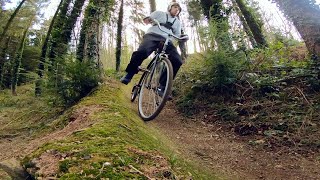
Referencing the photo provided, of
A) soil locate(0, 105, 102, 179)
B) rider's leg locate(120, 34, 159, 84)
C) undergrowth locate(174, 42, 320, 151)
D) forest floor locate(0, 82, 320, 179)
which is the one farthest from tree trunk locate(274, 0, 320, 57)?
soil locate(0, 105, 102, 179)

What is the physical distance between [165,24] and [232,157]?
2.72m

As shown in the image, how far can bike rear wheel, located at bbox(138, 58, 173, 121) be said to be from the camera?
174 inches

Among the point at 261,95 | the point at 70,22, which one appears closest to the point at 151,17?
the point at 261,95

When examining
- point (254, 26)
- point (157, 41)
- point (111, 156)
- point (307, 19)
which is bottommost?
point (111, 156)

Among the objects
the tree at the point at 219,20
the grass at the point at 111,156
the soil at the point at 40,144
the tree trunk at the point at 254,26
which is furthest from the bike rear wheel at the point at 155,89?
the tree trunk at the point at 254,26

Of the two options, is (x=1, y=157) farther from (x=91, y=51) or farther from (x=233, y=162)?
(x=91, y=51)

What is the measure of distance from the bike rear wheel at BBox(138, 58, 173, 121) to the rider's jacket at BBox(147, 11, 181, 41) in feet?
2.08

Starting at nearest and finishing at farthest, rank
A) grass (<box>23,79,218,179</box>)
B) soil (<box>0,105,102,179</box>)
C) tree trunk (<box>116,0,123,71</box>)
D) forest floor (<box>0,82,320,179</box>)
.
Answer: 1. grass (<box>23,79,218,179</box>)
2. soil (<box>0,105,102,179</box>)
3. forest floor (<box>0,82,320,179</box>)
4. tree trunk (<box>116,0,123,71</box>)

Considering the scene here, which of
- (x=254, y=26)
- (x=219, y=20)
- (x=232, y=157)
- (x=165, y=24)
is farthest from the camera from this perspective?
(x=254, y=26)

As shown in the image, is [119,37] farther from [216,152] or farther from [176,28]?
[216,152]

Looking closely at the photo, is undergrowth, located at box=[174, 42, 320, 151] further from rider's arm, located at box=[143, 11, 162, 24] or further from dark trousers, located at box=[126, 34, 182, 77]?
rider's arm, located at box=[143, 11, 162, 24]

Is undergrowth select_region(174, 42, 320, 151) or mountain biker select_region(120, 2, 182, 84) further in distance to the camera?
mountain biker select_region(120, 2, 182, 84)

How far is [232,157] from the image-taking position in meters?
3.73

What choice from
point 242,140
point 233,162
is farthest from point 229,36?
point 233,162
